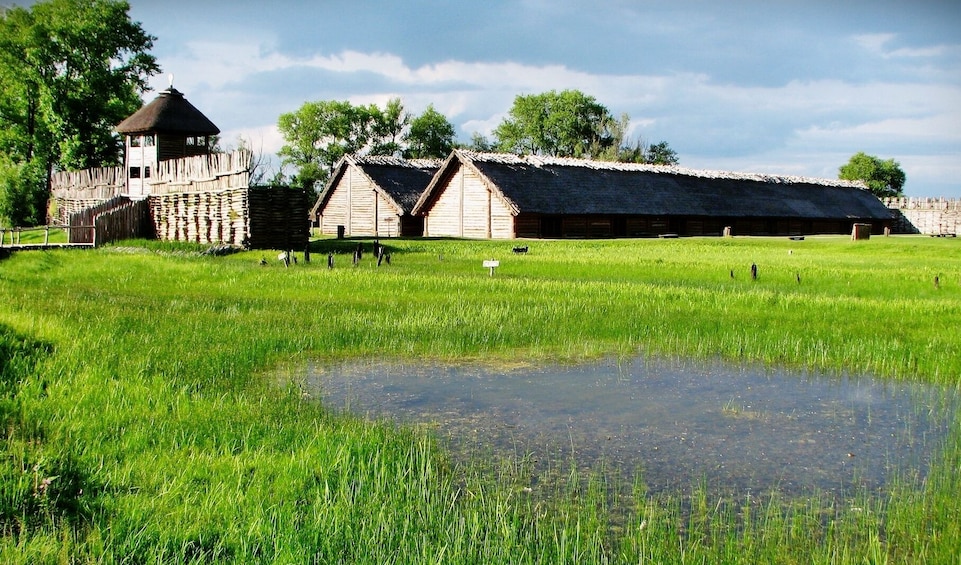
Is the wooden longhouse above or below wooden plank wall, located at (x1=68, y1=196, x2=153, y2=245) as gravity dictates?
above

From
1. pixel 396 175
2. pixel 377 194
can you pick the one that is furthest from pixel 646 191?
pixel 377 194

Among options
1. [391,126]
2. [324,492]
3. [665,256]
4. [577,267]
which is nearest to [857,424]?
[324,492]

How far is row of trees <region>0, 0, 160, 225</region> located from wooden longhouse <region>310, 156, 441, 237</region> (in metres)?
13.9

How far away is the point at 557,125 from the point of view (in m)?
92.3

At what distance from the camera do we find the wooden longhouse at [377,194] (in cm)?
5066

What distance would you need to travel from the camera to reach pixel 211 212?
34.1m

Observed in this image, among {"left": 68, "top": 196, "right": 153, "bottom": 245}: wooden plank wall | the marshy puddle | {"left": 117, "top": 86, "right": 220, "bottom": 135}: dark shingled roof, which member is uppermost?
{"left": 117, "top": 86, "right": 220, "bottom": 135}: dark shingled roof

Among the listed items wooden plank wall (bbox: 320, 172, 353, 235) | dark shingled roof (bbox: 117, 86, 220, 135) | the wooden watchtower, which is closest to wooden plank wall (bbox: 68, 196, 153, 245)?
the wooden watchtower

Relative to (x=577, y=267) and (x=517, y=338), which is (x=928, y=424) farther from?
(x=577, y=267)

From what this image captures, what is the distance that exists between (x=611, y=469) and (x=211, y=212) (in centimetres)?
3092

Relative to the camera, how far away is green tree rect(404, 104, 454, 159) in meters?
83.0

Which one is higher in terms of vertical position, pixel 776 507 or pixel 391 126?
pixel 391 126

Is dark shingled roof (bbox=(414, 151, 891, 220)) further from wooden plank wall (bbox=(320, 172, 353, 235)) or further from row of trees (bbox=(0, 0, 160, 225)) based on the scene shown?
row of trees (bbox=(0, 0, 160, 225))

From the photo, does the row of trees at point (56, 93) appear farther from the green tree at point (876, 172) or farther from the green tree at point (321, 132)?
the green tree at point (876, 172)
